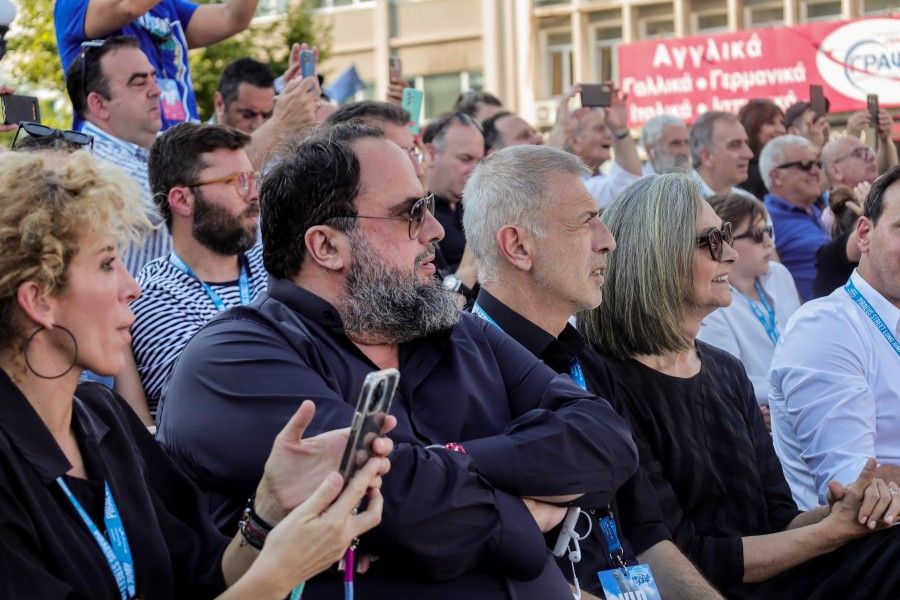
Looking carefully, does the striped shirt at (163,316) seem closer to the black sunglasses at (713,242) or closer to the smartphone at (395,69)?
the black sunglasses at (713,242)

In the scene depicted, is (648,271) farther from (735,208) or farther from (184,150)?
(184,150)

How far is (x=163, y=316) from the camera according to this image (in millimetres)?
4754

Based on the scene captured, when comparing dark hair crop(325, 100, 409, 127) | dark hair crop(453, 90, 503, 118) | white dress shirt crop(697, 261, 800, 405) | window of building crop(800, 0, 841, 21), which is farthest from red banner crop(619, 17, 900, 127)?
dark hair crop(325, 100, 409, 127)

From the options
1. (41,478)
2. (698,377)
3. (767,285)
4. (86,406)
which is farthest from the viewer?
(767,285)

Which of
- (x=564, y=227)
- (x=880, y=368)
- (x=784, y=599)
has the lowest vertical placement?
(x=784, y=599)

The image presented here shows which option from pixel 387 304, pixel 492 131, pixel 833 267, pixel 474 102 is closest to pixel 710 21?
pixel 474 102

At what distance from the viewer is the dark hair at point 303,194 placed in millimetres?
3406

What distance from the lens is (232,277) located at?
5.25 metres

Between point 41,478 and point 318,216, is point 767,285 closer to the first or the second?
point 318,216

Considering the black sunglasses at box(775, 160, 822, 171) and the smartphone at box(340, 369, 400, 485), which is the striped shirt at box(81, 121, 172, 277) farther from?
the black sunglasses at box(775, 160, 822, 171)

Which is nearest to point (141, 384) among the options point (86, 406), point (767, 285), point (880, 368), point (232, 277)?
point (232, 277)

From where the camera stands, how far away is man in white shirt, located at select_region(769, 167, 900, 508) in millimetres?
4613

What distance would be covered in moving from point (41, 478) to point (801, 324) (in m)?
3.21

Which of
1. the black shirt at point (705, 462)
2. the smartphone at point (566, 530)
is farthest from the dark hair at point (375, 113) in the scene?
the smartphone at point (566, 530)
